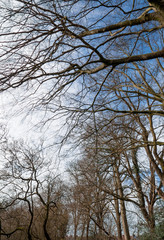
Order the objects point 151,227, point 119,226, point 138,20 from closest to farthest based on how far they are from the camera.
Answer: point 138,20 < point 151,227 < point 119,226

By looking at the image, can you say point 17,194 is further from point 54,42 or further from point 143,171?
point 54,42

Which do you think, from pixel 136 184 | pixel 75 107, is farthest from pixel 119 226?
pixel 75 107

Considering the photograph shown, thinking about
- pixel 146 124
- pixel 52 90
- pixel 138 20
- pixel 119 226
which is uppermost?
pixel 146 124

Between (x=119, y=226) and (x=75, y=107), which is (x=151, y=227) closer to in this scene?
(x=119, y=226)

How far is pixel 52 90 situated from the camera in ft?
12.7

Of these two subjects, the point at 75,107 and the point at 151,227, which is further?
the point at 151,227

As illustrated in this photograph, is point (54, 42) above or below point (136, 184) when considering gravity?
above

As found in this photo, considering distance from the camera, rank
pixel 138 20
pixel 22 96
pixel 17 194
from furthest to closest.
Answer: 1. pixel 17 194
2. pixel 22 96
3. pixel 138 20

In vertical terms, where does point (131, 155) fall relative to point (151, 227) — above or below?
above

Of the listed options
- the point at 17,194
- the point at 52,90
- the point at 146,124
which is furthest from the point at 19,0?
the point at 17,194

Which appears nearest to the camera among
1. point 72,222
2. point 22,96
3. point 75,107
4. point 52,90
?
point 22,96

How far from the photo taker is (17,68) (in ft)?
9.27

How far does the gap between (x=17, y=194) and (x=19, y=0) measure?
29.5 ft

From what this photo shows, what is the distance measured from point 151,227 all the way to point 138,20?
8.46 metres
